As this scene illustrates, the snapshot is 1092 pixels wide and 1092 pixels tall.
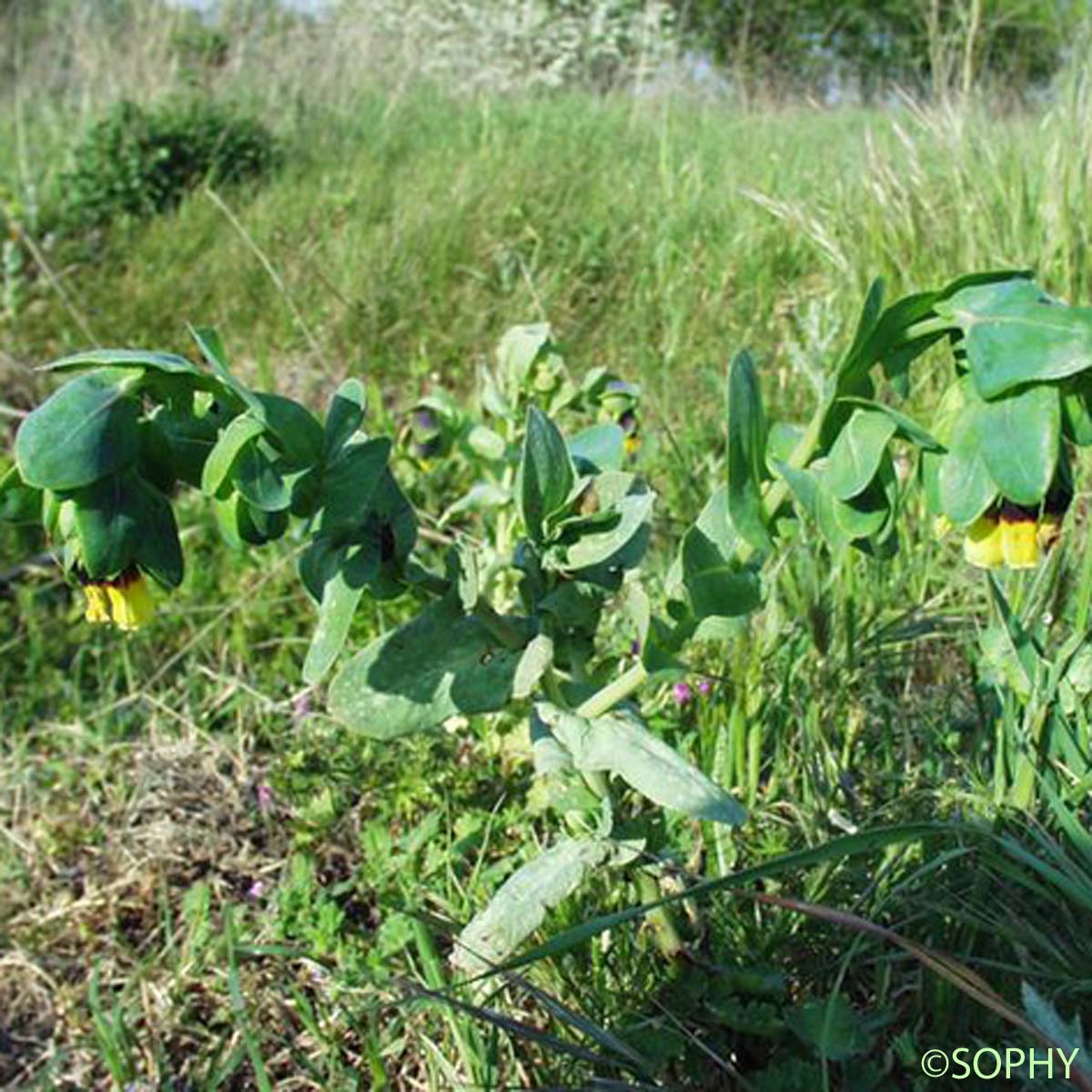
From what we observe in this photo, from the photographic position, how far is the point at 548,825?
1.36m

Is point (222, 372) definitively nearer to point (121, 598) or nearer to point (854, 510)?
point (121, 598)

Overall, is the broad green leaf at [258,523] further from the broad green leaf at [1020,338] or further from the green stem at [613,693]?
the broad green leaf at [1020,338]

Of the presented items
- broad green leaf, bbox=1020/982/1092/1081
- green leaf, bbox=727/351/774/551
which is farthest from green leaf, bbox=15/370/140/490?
broad green leaf, bbox=1020/982/1092/1081

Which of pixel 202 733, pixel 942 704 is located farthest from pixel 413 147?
pixel 942 704

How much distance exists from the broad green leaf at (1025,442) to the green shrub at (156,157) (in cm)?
362

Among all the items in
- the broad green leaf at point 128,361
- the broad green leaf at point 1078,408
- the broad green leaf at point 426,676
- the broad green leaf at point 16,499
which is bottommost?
the broad green leaf at point 426,676

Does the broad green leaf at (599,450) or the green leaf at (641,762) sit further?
the broad green leaf at (599,450)

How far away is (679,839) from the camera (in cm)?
127

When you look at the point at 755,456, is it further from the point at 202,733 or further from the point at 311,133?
the point at 311,133

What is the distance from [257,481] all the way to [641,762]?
0.37 metres

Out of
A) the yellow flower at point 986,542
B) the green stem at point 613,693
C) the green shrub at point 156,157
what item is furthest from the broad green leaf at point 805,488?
the green shrub at point 156,157

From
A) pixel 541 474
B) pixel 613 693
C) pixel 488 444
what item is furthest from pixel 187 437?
pixel 488 444

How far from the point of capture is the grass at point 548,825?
1.04m

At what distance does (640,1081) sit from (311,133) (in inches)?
172
